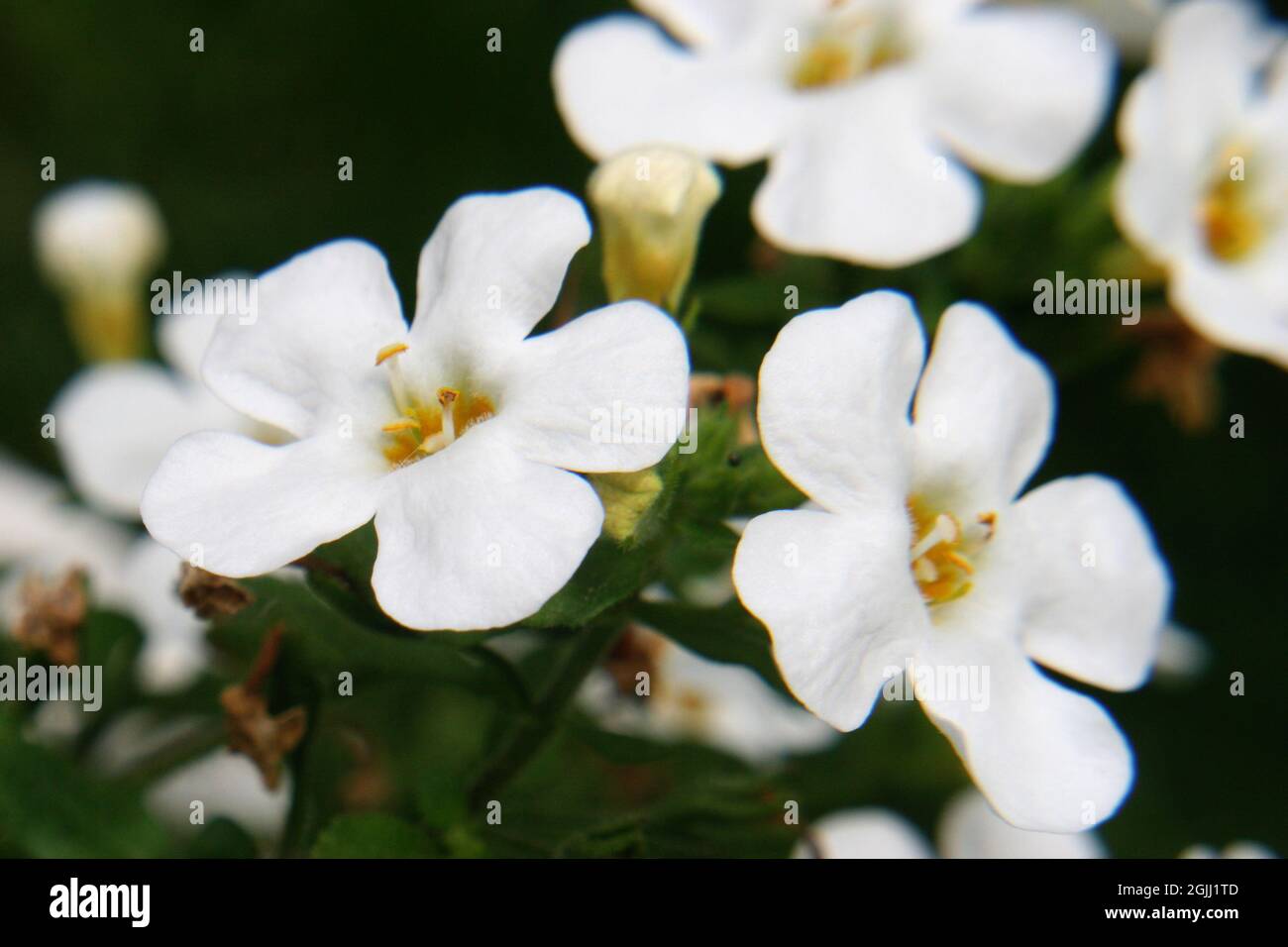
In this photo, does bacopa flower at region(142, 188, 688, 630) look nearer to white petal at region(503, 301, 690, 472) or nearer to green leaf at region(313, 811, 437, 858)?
white petal at region(503, 301, 690, 472)

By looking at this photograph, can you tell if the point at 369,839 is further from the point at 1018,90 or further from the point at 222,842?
the point at 1018,90

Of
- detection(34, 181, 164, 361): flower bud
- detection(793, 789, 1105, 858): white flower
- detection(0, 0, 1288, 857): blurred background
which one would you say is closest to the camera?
detection(793, 789, 1105, 858): white flower

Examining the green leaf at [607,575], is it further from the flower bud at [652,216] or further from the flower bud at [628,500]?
the flower bud at [652,216]

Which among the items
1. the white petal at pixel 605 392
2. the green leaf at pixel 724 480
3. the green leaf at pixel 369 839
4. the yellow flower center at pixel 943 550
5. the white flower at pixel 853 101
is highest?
the white flower at pixel 853 101

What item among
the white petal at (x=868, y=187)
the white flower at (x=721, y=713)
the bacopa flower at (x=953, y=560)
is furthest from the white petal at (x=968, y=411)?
the white flower at (x=721, y=713)

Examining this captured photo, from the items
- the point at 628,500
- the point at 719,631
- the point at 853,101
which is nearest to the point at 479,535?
the point at 628,500

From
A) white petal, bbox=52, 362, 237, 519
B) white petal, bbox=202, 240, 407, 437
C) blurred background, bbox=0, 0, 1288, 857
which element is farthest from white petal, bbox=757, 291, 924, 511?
blurred background, bbox=0, 0, 1288, 857
